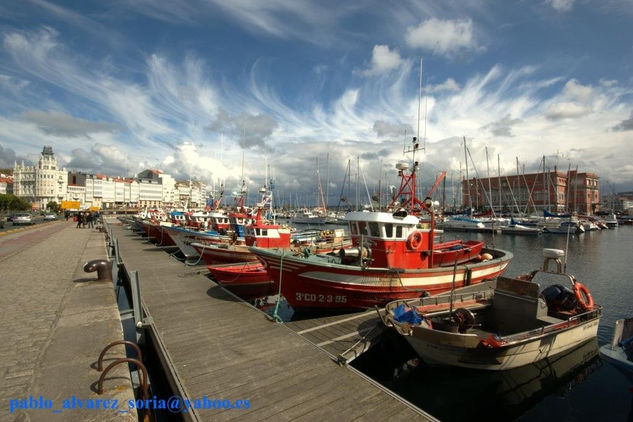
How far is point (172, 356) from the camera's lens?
7.06 meters

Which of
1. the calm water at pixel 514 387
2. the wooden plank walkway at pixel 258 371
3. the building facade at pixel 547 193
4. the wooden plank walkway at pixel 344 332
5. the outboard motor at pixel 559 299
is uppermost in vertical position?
the building facade at pixel 547 193

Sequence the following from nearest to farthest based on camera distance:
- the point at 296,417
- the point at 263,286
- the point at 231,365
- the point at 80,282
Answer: the point at 296,417
the point at 231,365
the point at 80,282
the point at 263,286

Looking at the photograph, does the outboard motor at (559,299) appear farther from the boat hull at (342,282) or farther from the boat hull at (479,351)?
the boat hull at (342,282)

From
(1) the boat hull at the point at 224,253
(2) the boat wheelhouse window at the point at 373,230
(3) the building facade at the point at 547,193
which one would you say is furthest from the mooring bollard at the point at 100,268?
(3) the building facade at the point at 547,193

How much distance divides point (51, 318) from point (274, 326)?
6.15 metres

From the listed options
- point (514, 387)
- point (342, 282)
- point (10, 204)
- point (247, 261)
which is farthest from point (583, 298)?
point (10, 204)

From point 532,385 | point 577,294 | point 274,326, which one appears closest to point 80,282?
point 274,326

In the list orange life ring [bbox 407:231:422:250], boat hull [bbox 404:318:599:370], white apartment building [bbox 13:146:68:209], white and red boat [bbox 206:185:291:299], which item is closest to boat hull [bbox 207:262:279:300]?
white and red boat [bbox 206:185:291:299]

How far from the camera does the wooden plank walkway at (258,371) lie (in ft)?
17.1

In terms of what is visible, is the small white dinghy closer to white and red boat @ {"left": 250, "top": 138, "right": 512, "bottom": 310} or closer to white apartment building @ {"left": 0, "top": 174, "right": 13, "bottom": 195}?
white and red boat @ {"left": 250, "top": 138, "right": 512, "bottom": 310}

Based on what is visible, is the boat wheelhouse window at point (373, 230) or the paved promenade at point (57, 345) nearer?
the paved promenade at point (57, 345)

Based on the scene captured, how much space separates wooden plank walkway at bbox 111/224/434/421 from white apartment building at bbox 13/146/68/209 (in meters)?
149

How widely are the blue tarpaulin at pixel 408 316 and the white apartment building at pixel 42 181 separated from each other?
15334 cm

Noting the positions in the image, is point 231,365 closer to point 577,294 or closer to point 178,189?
point 577,294
